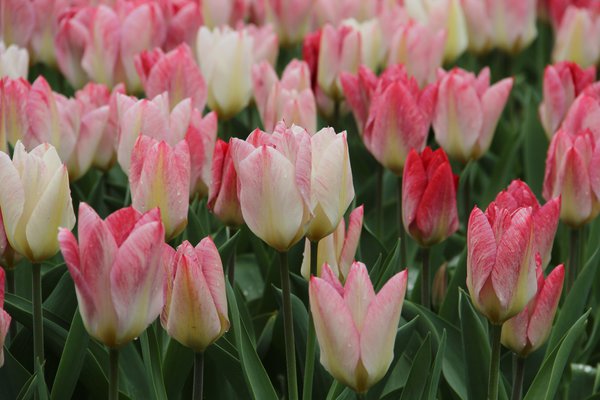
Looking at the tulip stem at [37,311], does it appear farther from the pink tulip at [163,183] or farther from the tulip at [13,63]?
the tulip at [13,63]

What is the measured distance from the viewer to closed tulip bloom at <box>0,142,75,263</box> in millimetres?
1449

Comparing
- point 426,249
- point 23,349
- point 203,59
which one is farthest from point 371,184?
point 23,349

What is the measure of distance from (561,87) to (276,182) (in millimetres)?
1163

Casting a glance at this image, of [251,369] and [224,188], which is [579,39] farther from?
[251,369]

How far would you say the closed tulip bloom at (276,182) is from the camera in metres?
1.37

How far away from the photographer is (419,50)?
2.65 meters

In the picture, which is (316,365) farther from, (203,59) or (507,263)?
(203,59)

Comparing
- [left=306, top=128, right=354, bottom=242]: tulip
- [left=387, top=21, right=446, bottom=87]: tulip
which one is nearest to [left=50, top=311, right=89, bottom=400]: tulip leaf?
[left=306, top=128, right=354, bottom=242]: tulip

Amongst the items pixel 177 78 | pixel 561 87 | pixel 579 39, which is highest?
pixel 177 78

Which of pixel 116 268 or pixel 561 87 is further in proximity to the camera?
pixel 561 87

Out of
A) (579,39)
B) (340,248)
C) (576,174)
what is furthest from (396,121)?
(579,39)

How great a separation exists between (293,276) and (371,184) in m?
0.83

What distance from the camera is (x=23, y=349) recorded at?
5.48 ft

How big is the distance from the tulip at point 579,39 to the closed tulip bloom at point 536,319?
1.56 m
